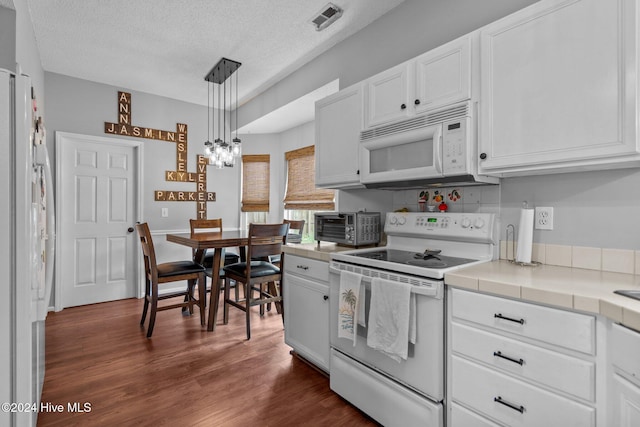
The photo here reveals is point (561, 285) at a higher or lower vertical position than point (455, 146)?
lower

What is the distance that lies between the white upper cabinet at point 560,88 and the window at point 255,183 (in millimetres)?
3784

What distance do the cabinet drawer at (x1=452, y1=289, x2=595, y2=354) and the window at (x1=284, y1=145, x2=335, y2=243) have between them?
277cm

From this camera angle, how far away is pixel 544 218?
5.45 feet

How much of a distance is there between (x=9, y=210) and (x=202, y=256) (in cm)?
218

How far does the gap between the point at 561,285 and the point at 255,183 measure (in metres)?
4.35

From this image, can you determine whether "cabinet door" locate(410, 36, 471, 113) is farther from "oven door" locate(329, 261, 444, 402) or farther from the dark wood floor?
the dark wood floor

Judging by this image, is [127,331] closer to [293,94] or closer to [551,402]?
[293,94]

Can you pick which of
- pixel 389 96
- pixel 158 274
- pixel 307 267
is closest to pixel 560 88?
pixel 389 96

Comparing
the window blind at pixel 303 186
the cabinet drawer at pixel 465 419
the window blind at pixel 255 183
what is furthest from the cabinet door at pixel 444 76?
the window blind at pixel 255 183

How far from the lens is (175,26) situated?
2.68m

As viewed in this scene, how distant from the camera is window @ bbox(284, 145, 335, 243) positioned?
13.9 feet

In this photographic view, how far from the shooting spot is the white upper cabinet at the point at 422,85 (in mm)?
1675

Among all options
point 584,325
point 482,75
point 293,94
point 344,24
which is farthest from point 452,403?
point 293,94

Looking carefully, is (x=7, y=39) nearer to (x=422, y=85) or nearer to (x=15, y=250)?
(x=15, y=250)
